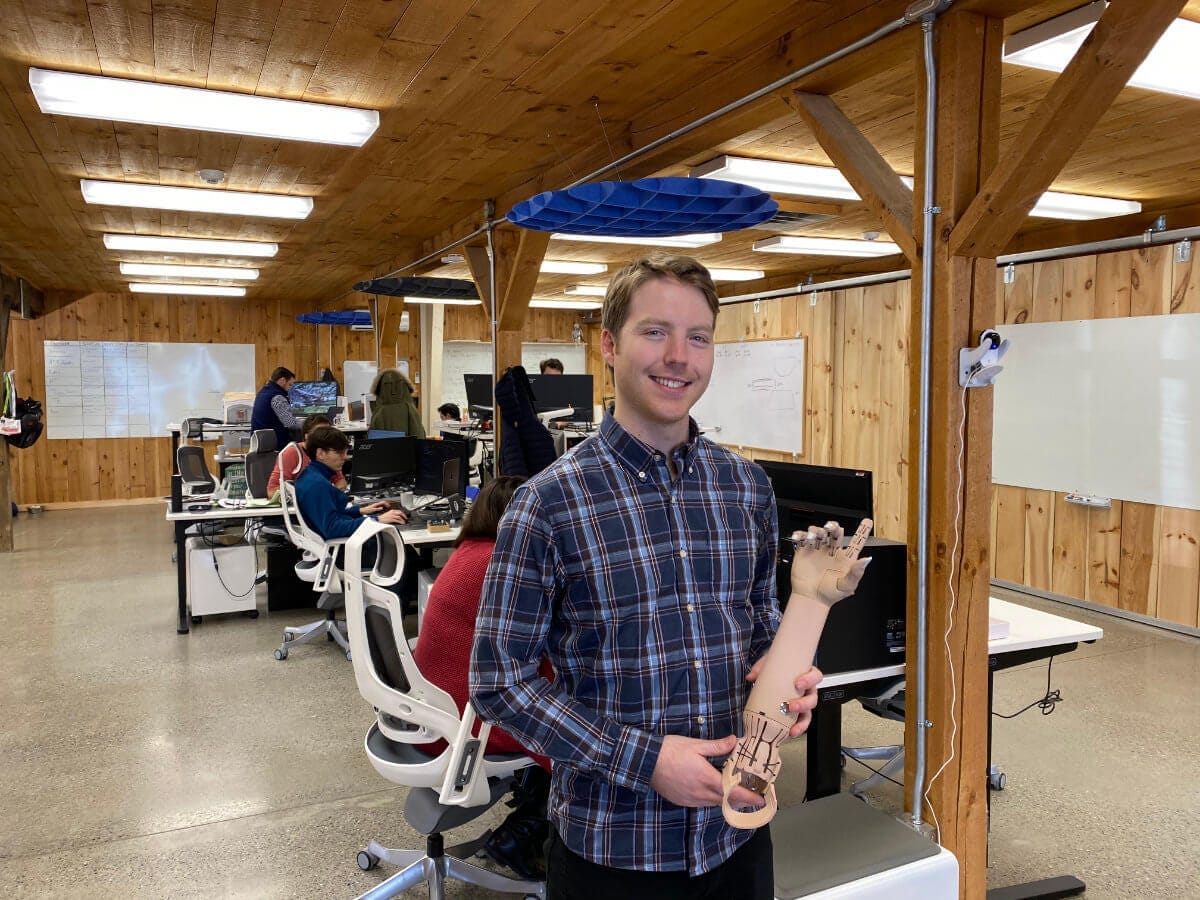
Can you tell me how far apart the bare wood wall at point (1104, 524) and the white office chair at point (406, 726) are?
4.53 m

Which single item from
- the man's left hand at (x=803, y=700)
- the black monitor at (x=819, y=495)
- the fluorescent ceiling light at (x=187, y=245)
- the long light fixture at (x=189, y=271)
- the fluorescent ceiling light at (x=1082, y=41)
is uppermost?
the long light fixture at (x=189, y=271)

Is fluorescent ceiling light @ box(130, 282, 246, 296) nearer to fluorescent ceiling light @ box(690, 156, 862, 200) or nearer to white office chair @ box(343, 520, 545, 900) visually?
fluorescent ceiling light @ box(690, 156, 862, 200)

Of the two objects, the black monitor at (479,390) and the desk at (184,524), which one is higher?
the black monitor at (479,390)

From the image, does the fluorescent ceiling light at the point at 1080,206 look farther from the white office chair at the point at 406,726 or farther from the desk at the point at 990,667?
the white office chair at the point at 406,726

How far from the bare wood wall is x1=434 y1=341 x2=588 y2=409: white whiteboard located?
7934 mm

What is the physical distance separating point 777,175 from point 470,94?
1.65m

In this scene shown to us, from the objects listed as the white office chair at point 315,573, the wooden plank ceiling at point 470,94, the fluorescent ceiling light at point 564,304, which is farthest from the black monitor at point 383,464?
the fluorescent ceiling light at point 564,304

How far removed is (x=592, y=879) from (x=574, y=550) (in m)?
0.47

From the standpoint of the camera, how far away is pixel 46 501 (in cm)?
1047

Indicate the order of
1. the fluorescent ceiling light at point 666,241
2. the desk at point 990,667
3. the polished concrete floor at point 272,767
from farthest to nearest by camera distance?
the fluorescent ceiling light at point 666,241
the polished concrete floor at point 272,767
the desk at point 990,667

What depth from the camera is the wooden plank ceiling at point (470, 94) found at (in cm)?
270

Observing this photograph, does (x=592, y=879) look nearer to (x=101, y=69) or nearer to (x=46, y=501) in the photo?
(x=101, y=69)

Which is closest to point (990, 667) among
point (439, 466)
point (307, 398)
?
point (439, 466)

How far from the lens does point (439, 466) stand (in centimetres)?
558
